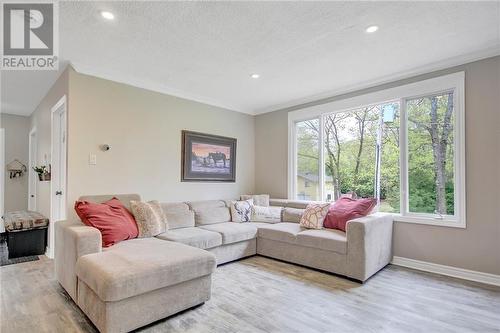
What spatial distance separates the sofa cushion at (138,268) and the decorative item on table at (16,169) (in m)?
4.63

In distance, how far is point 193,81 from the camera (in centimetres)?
381

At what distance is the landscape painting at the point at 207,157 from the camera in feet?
14.1

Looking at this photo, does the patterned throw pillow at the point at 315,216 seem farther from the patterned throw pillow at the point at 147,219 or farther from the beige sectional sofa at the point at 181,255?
the patterned throw pillow at the point at 147,219

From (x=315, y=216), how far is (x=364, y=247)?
2.81ft

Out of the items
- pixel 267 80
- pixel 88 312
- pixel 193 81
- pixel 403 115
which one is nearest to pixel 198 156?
pixel 193 81

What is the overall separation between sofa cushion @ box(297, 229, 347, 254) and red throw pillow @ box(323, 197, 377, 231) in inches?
4.5

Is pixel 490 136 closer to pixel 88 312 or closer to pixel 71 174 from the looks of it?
pixel 88 312

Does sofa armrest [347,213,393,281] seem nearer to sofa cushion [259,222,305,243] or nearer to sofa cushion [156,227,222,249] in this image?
sofa cushion [259,222,305,243]

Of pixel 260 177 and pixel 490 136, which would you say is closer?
pixel 490 136

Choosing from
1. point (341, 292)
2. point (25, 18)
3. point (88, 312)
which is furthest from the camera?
point (341, 292)

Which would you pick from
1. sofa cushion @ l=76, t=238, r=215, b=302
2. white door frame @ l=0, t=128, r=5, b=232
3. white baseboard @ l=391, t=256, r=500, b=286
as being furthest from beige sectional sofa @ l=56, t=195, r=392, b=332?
white door frame @ l=0, t=128, r=5, b=232

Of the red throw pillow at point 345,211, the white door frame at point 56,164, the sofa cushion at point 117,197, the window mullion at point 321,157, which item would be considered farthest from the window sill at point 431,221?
the white door frame at point 56,164

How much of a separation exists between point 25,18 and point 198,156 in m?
2.66

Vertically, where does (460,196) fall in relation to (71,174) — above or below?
below
